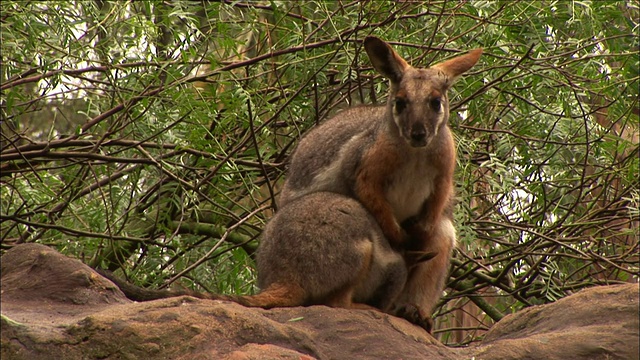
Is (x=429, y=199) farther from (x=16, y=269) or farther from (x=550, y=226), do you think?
(x=16, y=269)

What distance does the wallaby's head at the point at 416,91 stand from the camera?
20.7 ft

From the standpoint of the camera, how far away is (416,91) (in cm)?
640

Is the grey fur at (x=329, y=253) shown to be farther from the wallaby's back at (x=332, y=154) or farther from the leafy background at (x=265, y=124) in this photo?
the leafy background at (x=265, y=124)

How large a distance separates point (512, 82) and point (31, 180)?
488 cm

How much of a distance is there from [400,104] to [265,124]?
1707mm

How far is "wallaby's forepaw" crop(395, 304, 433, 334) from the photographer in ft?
21.0

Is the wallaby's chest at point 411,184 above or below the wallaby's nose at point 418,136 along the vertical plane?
below

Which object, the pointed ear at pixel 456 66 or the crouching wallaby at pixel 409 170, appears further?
the pointed ear at pixel 456 66

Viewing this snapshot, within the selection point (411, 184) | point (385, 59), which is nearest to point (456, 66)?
point (385, 59)

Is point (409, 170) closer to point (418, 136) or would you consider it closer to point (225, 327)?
point (418, 136)

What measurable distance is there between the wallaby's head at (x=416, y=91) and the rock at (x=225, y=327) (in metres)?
1.38

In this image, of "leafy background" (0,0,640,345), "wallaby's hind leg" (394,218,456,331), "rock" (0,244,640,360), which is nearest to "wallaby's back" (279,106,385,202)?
"leafy background" (0,0,640,345)

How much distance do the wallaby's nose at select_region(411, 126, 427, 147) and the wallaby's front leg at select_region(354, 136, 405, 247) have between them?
0.28 meters

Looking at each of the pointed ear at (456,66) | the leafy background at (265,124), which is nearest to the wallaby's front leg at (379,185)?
the pointed ear at (456,66)
